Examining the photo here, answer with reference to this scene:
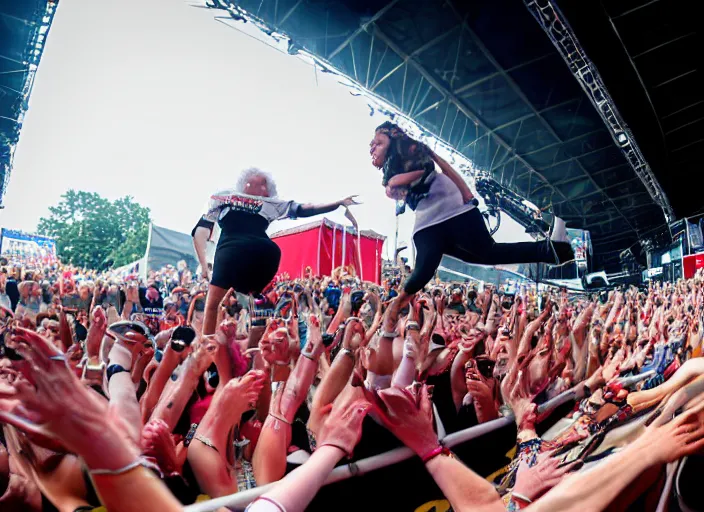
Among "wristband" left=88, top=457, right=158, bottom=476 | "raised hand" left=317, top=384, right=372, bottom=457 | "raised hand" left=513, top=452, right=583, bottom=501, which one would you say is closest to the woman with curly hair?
"raised hand" left=317, top=384, right=372, bottom=457

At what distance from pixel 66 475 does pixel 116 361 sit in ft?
0.95

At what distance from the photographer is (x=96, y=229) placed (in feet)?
4.04

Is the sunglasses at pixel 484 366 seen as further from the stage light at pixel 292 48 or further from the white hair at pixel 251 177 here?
the stage light at pixel 292 48

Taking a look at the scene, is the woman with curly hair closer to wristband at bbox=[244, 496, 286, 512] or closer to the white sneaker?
the white sneaker

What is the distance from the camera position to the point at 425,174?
1753 mm

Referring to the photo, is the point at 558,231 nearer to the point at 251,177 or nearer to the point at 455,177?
the point at 455,177

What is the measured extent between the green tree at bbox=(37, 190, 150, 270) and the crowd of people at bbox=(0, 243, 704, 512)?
0.05 meters

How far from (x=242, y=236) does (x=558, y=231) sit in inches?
57.5

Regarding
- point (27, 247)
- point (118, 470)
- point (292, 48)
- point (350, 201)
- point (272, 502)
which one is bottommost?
point (272, 502)

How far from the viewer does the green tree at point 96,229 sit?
1208 mm

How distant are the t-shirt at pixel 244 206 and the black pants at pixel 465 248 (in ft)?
1.92

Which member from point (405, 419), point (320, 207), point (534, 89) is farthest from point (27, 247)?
point (534, 89)

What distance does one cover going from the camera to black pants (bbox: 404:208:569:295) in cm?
176

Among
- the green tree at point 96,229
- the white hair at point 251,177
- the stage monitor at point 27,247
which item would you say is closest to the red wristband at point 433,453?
the white hair at point 251,177
